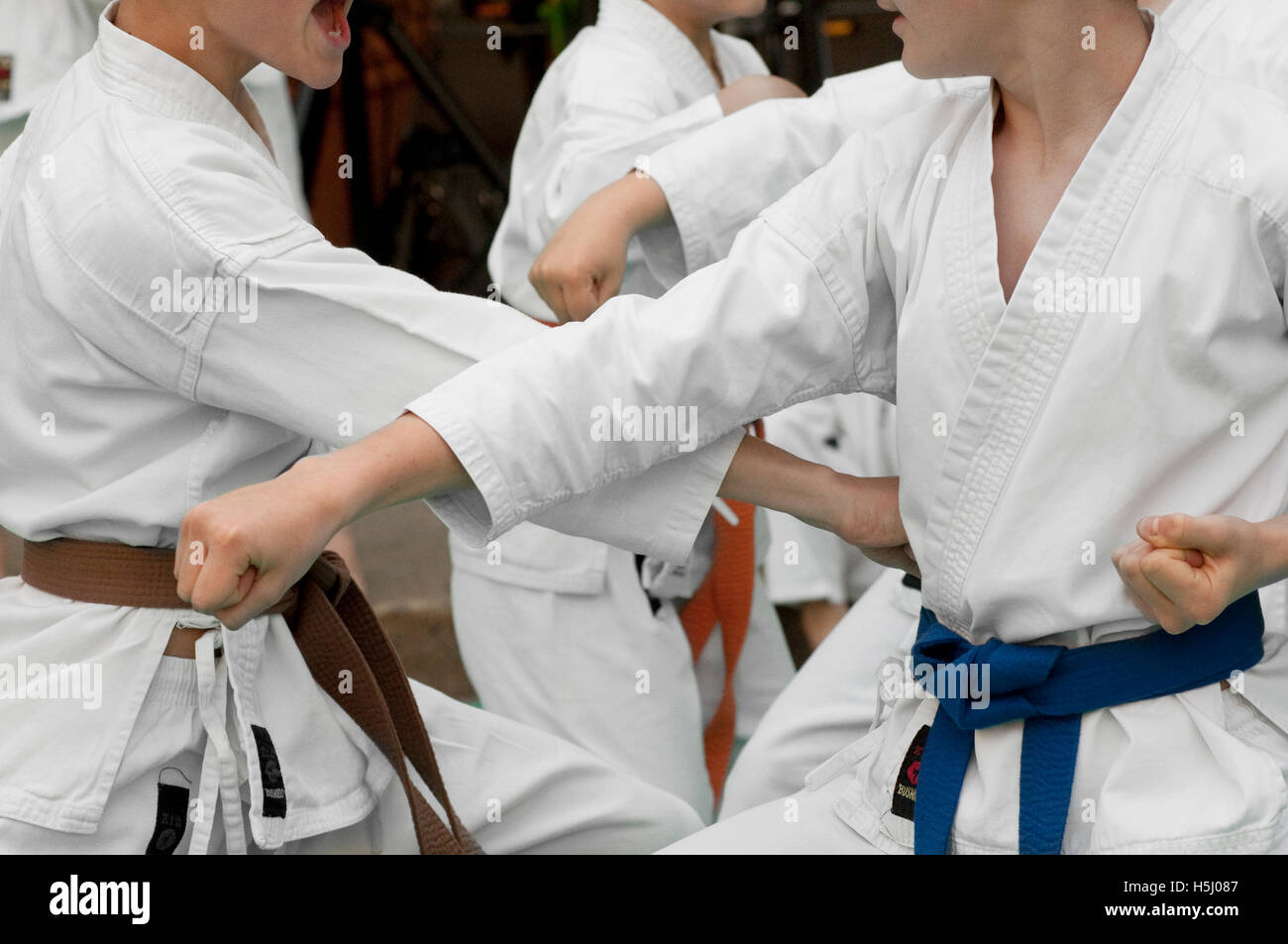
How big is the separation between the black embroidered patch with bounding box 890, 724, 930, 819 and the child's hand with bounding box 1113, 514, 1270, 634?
1.07 ft

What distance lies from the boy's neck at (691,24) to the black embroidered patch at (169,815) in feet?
5.35

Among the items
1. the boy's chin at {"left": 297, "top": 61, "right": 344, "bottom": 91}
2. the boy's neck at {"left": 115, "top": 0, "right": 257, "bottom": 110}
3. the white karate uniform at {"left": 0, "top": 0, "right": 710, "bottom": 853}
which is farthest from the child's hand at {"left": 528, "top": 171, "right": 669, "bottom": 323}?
the boy's neck at {"left": 115, "top": 0, "right": 257, "bottom": 110}

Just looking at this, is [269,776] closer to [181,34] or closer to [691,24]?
[181,34]

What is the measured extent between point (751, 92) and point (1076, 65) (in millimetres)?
913

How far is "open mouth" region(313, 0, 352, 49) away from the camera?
1771mm

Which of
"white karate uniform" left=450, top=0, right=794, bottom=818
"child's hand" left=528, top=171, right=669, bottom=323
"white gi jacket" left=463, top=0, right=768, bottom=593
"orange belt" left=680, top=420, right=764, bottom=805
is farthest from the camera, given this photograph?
"orange belt" left=680, top=420, right=764, bottom=805

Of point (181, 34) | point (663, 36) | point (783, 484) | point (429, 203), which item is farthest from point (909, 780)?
point (429, 203)

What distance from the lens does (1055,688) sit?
149cm

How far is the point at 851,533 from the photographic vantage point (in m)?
1.70

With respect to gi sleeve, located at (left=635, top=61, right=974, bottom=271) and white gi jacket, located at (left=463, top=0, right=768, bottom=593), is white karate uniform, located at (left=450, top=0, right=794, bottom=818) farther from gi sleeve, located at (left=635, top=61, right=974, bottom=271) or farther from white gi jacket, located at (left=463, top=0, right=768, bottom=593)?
gi sleeve, located at (left=635, top=61, right=974, bottom=271)

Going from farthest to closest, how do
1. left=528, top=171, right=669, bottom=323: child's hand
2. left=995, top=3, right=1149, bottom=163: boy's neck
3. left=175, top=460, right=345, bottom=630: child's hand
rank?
left=528, top=171, right=669, bottom=323: child's hand → left=995, top=3, right=1149, bottom=163: boy's neck → left=175, top=460, right=345, bottom=630: child's hand

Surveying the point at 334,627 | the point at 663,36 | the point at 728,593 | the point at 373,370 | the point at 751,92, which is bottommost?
the point at 728,593

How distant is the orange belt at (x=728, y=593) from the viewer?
2.75 metres

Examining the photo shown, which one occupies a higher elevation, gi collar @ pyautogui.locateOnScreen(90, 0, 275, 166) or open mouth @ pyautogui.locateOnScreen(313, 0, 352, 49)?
open mouth @ pyautogui.locateOnScreen(313, 0, 352, 49)
